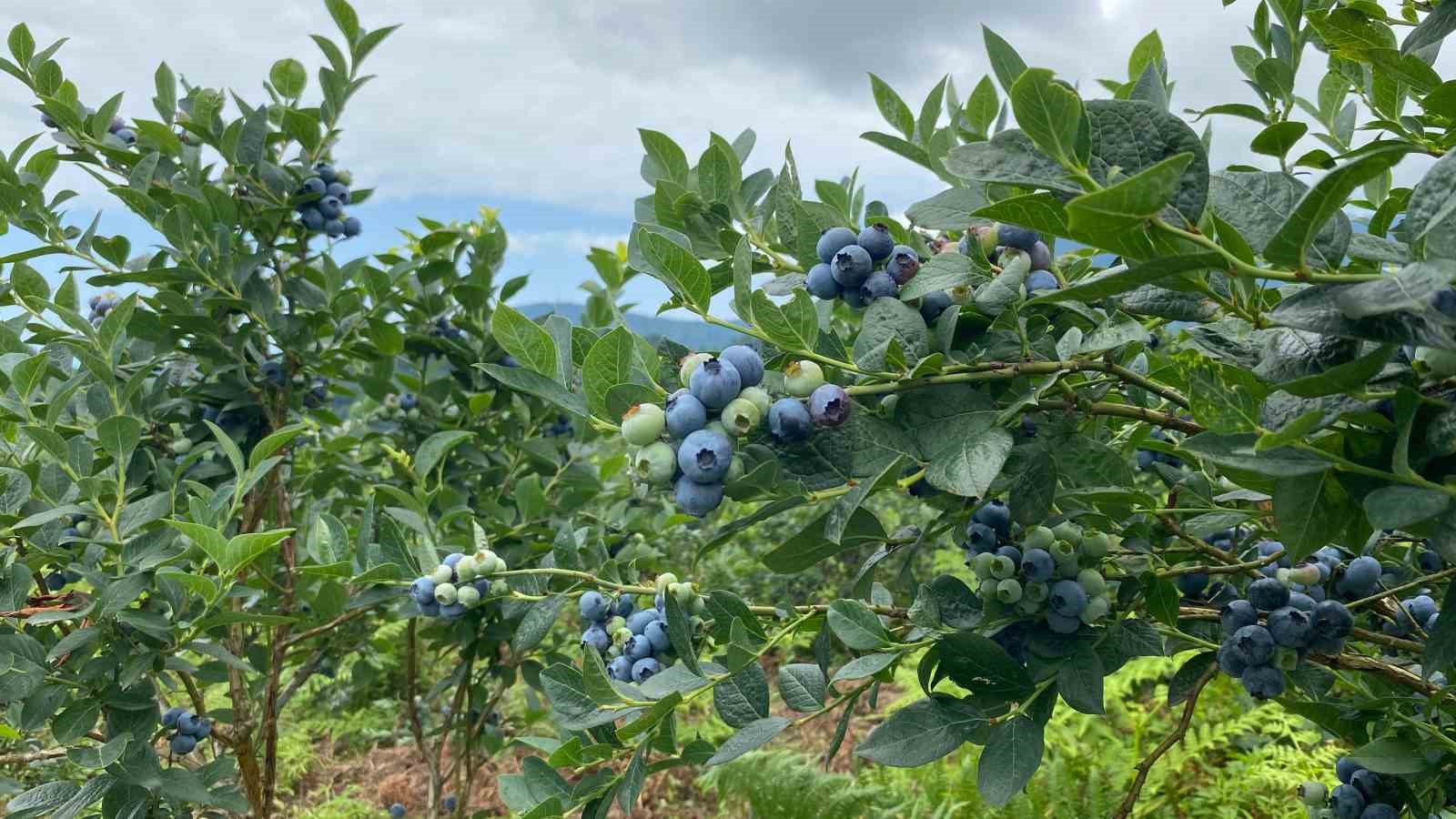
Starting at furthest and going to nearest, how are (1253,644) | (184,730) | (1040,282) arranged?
(184,730)
(1253,644)
(1040,282)

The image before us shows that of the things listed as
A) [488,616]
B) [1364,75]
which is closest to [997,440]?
[1364,75]

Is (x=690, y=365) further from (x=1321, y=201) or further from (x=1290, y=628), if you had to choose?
(x=1290, y=628)

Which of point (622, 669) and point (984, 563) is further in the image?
point (622, 669)

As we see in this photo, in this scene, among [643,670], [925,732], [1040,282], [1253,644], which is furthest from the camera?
[643,670]

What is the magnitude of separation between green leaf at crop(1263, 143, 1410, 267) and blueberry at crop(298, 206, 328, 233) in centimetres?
200

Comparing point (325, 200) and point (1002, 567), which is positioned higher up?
point (325, 200)

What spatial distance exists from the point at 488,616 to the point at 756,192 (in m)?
1.38

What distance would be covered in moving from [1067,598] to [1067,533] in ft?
0.23

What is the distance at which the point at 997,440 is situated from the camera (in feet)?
2.55

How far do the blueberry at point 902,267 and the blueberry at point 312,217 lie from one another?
5.47ft

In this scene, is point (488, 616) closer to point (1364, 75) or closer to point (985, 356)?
point (985, 356)

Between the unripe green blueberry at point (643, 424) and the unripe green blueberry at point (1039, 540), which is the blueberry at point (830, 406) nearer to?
the unripe green blueberry at point (643, 424)

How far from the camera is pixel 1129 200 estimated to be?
565 millimetres

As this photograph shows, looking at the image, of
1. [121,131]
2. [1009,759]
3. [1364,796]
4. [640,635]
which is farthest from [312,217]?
[1364,796]
